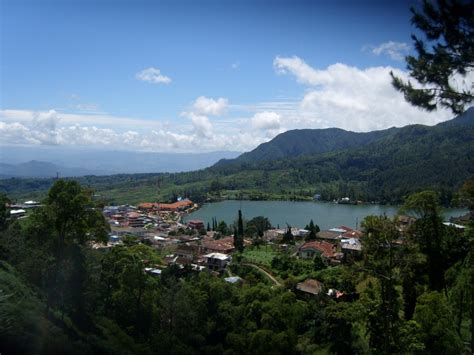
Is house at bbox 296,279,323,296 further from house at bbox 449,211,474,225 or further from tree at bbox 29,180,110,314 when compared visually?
tree at bbox 29,180,110,314

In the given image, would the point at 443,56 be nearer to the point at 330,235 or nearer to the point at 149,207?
the point at 330,235

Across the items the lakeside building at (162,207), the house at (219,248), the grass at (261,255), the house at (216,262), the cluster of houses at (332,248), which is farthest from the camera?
the lakeside building at (162,207)

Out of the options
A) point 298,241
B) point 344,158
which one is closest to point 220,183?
point 344,158

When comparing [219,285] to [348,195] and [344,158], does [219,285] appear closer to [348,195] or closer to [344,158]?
[348,195]

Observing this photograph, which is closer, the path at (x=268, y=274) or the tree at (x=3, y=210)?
the tree at (x=3, y=210)

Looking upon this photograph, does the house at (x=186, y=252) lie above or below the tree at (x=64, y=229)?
below

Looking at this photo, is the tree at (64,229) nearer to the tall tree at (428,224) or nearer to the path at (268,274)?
the tall tree at (428,224)

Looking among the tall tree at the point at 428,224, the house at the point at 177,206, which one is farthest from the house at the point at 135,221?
the tall tree at the point at 428,224
